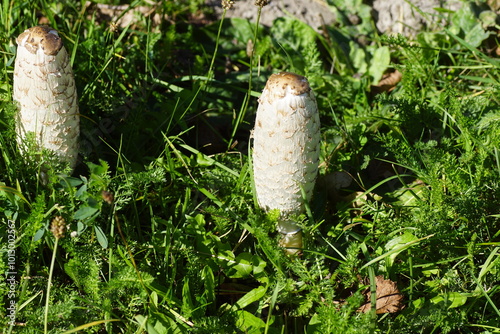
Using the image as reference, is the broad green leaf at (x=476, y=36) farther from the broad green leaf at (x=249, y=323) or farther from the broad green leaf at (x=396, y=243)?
the broad green leaf at (x=249, y=323)

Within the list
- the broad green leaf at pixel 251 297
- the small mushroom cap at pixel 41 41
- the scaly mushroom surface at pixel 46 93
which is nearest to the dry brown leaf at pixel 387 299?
the broad green leaf at pixel 251 297

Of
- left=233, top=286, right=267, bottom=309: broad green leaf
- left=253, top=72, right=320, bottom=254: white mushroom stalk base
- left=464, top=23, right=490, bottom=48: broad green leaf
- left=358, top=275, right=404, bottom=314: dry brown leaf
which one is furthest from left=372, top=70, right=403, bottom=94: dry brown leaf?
left=233, top=286, right=267, bottom=309: broad green leaf

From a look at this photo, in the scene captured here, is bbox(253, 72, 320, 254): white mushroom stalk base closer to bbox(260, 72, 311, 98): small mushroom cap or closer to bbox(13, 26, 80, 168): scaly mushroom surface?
bbox(260, 72, 311, 98): small mushroom cap

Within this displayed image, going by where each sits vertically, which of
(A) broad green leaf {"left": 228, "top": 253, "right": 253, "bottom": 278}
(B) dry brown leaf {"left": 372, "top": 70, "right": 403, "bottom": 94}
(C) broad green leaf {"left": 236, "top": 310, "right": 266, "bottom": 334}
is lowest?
(C) broad green leaf {"left": 236, "top": 310, "right": 266, "bottom": 334}

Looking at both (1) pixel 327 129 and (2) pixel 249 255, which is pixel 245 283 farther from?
(1) pixel 327 129

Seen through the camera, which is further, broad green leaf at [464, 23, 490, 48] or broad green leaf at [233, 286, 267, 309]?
broad green leaf at [464, 23, 490, 48]

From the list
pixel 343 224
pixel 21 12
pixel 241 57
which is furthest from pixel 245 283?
pixel 21 12

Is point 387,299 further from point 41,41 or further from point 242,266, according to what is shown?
point 41,41
